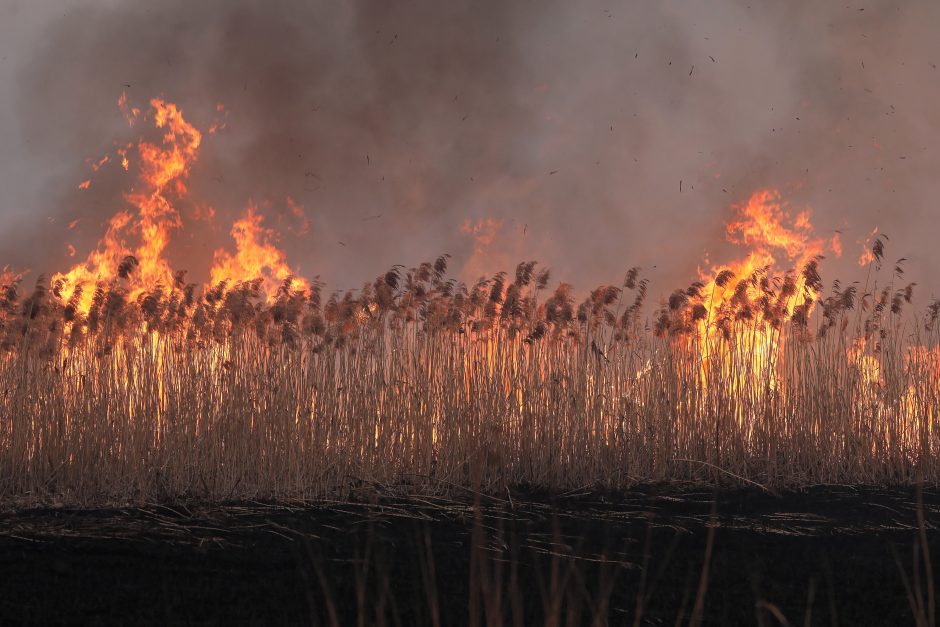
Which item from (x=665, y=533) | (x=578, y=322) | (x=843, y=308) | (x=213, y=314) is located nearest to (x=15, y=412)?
(x=213, y=314)

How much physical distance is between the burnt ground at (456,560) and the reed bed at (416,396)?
0.49 m

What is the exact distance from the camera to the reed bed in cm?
570

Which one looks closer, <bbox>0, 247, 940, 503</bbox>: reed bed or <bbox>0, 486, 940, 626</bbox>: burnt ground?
<bbox>0, 486, 940, 626</bbox>: burnt ground

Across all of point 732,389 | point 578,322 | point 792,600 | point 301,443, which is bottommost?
point 792,600

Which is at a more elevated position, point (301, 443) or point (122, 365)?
point (122, 365)

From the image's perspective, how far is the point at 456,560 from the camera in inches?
154

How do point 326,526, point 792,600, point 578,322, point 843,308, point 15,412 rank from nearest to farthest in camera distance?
1. point 792,600
2. point 326,526
3. point 15,412
4. point 578,322
5. point 843,308

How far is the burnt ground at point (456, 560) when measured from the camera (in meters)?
3.17

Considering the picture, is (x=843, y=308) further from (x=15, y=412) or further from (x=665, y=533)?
(x=15, y=412)

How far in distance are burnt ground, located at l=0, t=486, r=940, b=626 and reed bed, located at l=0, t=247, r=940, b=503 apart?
0.49 m

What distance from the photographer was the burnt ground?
3.17 metres

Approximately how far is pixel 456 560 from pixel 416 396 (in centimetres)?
200

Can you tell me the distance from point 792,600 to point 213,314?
3957mm

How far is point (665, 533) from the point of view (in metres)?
4.52
